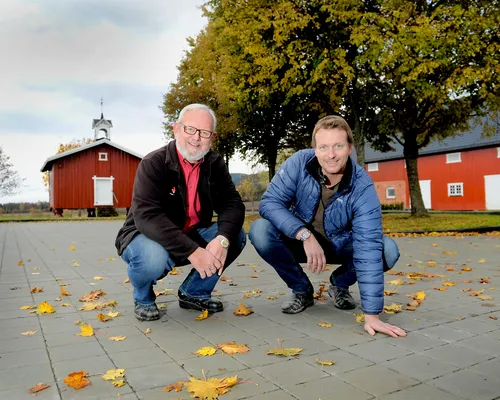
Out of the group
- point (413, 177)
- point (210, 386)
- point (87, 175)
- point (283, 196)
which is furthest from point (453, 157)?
point (210, 386)

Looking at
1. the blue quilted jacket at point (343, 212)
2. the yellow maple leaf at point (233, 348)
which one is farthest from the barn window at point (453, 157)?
the yellow maple leaf at point (233, 348)

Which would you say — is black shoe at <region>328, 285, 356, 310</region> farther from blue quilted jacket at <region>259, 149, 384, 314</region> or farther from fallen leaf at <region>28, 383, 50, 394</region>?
fallen leaf at <region>28, 383, 50, 394</region>

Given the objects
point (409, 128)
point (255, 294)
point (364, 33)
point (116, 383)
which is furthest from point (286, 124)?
point (116, 383)

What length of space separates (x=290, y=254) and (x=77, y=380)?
78.7 inches

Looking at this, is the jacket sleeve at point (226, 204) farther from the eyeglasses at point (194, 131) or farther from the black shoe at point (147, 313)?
the black shoe at point (147, 313)

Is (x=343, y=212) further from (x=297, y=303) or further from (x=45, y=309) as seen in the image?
(x=45, y=309)

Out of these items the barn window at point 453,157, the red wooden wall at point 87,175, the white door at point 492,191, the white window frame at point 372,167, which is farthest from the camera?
the white window frame at point 372,167

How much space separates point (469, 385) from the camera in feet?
7.32

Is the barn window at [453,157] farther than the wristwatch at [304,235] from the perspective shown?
Yes

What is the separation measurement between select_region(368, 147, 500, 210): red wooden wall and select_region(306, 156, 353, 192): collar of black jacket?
34790 millimetres

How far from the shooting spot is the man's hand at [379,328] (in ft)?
10.0

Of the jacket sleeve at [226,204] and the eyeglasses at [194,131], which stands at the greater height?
the eyeglasses at [194,131]

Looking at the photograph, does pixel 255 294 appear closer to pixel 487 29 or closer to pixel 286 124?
pixel 487 29

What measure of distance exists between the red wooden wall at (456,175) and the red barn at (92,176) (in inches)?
929
